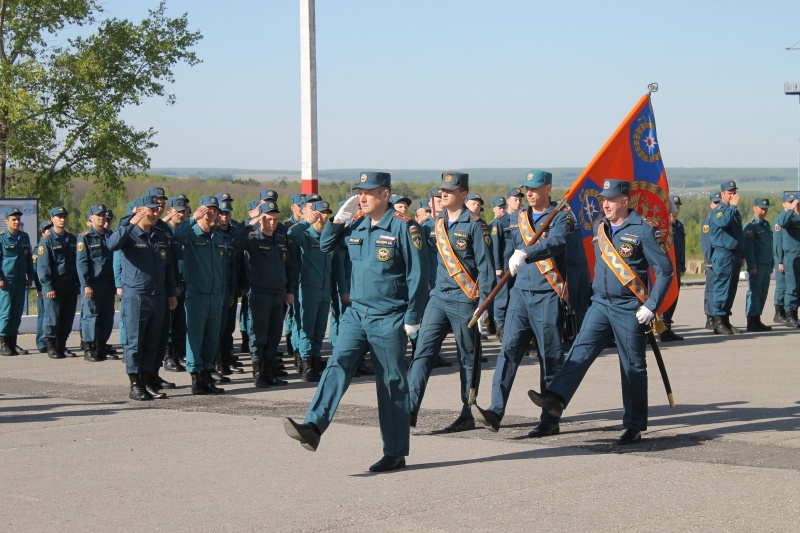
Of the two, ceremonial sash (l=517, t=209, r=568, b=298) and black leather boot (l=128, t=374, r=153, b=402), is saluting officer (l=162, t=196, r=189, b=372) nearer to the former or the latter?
black leather boot (l=128, t=374, r=153, b=402)

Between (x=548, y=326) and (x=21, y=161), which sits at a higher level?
(x=21, y=161)

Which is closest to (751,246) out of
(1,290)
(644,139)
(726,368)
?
(726,368)

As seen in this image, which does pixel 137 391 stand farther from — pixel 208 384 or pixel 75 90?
pixel 75 90

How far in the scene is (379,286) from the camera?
27.4ft

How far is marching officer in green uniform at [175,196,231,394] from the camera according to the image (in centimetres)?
1240

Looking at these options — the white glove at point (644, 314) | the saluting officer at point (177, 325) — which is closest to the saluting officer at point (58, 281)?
the saluting officer at point (177, 325)

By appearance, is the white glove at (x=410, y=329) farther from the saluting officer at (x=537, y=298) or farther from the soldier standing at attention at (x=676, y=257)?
the soldier standing at attention at (x=676, y=257)

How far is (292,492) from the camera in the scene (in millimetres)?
7445

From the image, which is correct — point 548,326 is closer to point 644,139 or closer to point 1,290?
point 644,139

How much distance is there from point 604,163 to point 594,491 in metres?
3.55

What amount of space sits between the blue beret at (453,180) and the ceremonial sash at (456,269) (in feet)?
1.32

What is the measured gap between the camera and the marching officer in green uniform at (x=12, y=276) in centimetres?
1711

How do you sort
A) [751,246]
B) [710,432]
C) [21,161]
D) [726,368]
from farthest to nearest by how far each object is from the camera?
[21,161] → [751,246] → [726,368] → [710,432]

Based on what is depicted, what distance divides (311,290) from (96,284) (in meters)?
3.83
